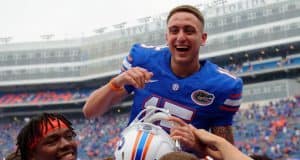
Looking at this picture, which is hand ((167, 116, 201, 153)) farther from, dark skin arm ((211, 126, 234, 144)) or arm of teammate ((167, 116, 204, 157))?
dark skin arm ((211, 126, 234, 144))

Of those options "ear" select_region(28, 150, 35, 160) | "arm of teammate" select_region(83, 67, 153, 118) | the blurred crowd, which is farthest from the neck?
the blurred crowd

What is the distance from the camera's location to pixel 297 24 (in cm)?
4234

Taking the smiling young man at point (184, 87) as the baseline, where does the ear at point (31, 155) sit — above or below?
below

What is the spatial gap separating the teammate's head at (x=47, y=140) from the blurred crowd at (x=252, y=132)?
25.3 m

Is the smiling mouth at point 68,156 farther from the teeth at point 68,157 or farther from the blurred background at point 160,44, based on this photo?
the blurred background at point 160,44

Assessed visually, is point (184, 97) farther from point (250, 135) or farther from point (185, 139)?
point (250, 135)

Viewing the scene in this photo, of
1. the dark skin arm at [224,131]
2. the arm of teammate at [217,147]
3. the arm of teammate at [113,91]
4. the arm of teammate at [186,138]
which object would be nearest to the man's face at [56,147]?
the arm of teammate at [113,91]

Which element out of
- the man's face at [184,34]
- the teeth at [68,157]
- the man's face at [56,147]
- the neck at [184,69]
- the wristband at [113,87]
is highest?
the man's face at [184,34]

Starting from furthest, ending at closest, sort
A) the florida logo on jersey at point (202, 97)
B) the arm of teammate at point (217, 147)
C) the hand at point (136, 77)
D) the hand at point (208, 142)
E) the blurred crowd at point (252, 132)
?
the blurred crowd at point (252, 132), the florida logo on jersey at point (202, 97), the hand at point (136, 77), the hand at point (208, 142), the arm of teammate at point (217, 147)

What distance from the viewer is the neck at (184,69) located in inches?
139

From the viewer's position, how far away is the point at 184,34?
130 inches

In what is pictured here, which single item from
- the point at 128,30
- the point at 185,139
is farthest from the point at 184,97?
the point at 128,30

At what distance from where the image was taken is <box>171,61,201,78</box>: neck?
354cm

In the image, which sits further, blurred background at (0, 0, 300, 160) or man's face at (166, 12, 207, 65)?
blurred background at (0, 0, 300, 160)
